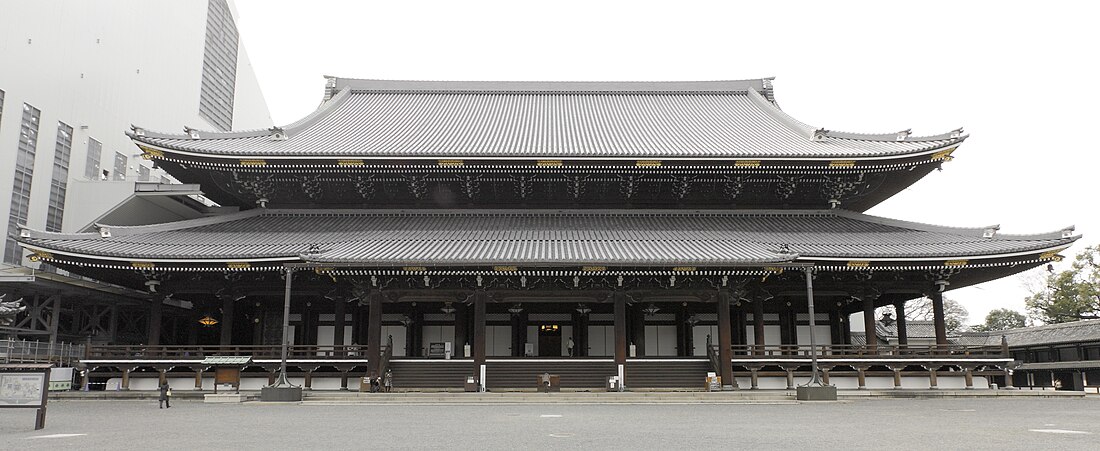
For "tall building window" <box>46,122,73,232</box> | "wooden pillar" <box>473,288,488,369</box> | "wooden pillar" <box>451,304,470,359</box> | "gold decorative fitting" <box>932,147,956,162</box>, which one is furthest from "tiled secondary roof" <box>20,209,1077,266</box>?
"tall building window" <box>46,122,73,232</box>

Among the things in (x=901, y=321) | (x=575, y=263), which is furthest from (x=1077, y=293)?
(x=575, y=263)

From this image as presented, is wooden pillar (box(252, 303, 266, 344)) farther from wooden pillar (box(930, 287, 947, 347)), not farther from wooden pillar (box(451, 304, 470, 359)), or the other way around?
wooden pillar (box(930, 287, 947, 347))

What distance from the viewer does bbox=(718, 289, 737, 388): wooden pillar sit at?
24938mm

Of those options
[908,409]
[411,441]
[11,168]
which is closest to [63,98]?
[11,168]

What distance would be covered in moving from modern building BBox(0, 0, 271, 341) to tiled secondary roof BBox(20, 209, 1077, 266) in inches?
158

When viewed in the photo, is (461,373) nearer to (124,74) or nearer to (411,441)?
(411,441)

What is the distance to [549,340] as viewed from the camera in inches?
1145

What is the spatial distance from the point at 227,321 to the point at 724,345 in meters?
17.5

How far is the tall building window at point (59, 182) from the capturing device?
34625 mm

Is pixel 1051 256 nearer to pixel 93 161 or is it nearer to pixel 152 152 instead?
pixel 152 152

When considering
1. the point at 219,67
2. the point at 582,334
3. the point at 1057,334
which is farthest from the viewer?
the point at 219,67

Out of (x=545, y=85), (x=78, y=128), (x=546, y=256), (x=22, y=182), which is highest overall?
(x=545, y=85)

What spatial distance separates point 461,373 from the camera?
25.8 meters

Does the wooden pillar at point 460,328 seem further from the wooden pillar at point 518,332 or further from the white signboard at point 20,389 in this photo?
the white signboard at point 20,389
